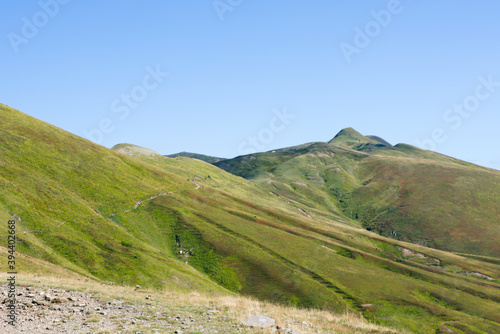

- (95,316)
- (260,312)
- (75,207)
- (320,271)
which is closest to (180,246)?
(75,207)

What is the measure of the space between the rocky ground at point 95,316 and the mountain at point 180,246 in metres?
16.7

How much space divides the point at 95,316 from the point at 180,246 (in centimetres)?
5832

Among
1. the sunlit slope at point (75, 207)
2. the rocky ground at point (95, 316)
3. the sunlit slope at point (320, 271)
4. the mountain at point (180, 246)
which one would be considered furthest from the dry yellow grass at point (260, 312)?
the sunlit slope at point (320, 271)

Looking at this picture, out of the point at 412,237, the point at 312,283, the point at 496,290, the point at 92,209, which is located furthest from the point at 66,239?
the point at 412,237

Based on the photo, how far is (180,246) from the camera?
76250 millimetres

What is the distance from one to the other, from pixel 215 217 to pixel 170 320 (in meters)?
76.7

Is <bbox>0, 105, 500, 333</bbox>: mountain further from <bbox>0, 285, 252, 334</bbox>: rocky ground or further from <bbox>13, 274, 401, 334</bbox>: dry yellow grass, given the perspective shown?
<bbox>13, 274, 401, 334</bbox>: dry yellow grass

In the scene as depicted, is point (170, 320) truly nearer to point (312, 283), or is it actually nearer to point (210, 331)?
point (210, 331)

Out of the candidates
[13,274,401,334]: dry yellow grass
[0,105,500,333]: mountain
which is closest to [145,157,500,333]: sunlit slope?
[0,105,500,333]: mountain

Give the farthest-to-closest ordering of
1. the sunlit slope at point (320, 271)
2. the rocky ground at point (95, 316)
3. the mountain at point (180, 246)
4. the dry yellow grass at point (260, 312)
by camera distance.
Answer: the sunlit slope at point (320, 271), the mountain at point (180, 246), the dry yellow grass at point (260, 312), the rocky ground at point (95, 316)

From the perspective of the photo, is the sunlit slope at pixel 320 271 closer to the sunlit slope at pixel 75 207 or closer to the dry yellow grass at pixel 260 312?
the sunlit slope at pixel 75 207

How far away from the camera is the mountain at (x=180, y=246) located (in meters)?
53.9

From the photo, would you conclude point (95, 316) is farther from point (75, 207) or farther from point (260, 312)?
point (75, 207)

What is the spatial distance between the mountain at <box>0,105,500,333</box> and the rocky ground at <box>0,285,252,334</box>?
16652mm
